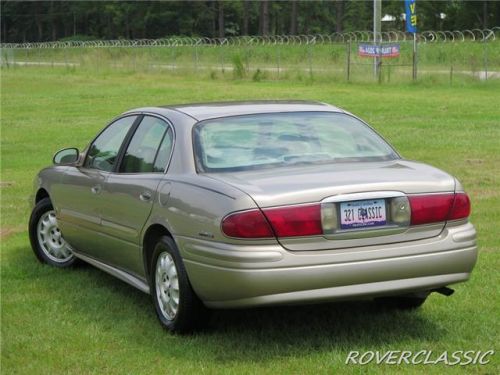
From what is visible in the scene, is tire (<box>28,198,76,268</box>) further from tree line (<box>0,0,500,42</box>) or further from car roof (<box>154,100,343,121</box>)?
tree line (<box>0,0,500,42</box>)

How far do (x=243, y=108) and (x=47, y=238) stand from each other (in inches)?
98.9

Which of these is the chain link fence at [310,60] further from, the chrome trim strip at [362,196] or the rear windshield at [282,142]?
the chrome trim strip at [362,196]

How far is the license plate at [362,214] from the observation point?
5.23 m

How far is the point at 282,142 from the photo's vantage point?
240 inches

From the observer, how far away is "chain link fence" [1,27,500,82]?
3544cm

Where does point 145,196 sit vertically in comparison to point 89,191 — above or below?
above

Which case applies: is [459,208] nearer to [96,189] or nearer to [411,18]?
[96,189]

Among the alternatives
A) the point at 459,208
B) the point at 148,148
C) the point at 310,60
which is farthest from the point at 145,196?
the point at 310,60

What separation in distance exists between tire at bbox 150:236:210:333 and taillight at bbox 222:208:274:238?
0.56m

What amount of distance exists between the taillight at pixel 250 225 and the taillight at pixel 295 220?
1.5 inches

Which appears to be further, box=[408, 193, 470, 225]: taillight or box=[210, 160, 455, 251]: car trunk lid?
box=[408, 193, 470, 225]: taillight

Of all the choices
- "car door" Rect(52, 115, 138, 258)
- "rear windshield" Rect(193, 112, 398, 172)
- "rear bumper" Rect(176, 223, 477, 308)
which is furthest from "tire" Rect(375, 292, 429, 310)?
"car door" Rect(52, 115, 138, 258)

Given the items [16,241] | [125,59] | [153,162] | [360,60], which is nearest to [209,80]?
[360,60]

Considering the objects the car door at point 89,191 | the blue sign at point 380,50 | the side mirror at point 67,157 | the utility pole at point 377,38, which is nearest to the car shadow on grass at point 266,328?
the car door at point 89,191
